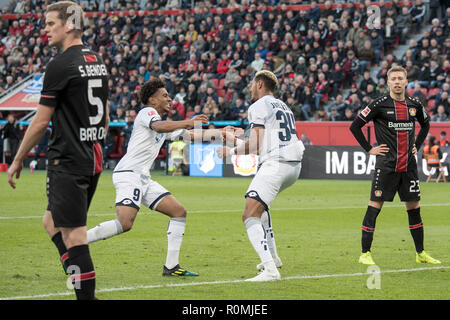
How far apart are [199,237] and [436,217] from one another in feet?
17.7

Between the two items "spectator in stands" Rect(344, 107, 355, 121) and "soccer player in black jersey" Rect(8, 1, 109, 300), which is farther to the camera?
"spectator in stands" Rect(344, 107, 355, 121)

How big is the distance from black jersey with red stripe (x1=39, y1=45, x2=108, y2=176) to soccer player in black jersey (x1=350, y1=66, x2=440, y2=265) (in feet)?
15.1

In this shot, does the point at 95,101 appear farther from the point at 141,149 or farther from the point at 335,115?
the point at 335,115

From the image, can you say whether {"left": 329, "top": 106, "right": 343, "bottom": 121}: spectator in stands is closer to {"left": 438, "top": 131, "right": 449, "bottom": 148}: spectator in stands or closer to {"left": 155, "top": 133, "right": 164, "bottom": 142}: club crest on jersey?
{"left": 438, "top": 131, "right": 449, "bottom": 148}: spectator in stands

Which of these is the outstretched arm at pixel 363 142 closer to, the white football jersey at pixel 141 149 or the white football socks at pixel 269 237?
the white football socks at pixel 269 237

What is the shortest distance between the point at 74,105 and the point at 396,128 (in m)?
4.96

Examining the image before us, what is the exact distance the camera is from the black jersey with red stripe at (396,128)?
995 cm

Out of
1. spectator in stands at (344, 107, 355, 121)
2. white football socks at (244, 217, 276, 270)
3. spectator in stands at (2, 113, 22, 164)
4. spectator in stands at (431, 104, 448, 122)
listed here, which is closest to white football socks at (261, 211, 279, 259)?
white football socks at (244, 217, 276, 270)

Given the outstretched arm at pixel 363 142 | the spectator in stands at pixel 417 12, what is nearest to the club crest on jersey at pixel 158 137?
the outstretched arm at pixel 363 142

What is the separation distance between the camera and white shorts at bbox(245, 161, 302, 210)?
28.1 ft

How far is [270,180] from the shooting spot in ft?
28.2
